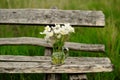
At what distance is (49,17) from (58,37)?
101 centimetres

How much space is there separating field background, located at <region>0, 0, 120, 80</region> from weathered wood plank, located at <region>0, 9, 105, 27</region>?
1.42 feet

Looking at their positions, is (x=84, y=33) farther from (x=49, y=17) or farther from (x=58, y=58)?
(x=58, y=58)

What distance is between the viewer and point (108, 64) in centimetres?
346

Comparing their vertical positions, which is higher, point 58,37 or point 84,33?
point 58,37

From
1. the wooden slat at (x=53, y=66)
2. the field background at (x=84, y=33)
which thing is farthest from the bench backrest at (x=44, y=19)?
the wooden slat at (x=53, y=66)

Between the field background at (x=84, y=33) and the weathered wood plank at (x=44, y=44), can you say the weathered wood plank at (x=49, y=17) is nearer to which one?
the weathered wood plank at (x=44, y=44)

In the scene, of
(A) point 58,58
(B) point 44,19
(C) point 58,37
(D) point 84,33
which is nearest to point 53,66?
(A) point 58,58

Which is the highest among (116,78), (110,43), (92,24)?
(92,24)

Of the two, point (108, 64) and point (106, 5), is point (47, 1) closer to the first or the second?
point (106, 5)

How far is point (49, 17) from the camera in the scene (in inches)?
172

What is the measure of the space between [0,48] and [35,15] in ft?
2.21

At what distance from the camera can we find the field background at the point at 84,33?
4.38 metres

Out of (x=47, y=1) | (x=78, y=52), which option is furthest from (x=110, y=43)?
(x=47, y=1)

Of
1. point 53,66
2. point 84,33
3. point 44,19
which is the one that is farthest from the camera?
→ point 84,33
